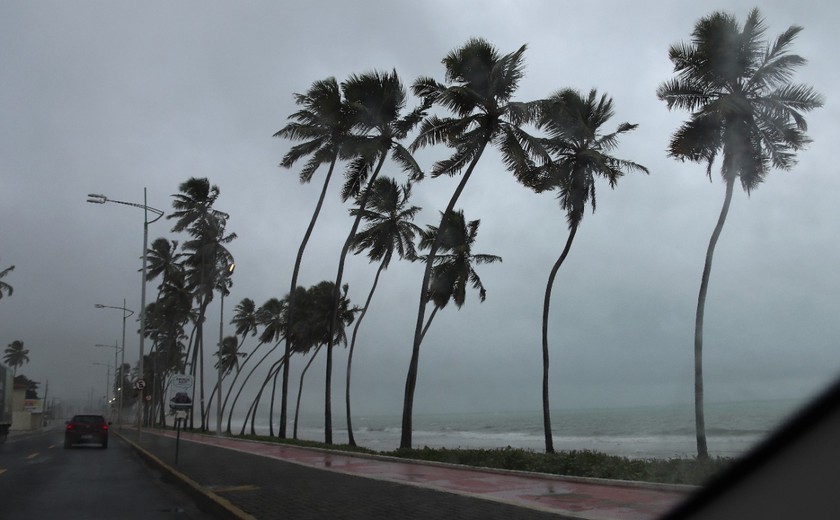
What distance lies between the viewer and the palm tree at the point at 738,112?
56.7 ft

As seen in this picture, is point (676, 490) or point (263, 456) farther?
point (263, 456)

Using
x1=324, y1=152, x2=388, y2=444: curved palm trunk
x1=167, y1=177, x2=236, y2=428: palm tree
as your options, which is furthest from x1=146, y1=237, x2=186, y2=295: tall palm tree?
x1=324, y1=152, x2=388, y2=444: curved palm trunk

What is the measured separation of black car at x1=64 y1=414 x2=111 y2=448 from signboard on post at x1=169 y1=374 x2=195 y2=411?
15709 millimetres

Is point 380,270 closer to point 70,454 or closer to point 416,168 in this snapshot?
point 416,168

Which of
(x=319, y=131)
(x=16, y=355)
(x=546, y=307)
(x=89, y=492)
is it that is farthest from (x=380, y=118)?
(x=16, y=355)

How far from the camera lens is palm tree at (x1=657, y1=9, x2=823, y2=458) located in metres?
17.3

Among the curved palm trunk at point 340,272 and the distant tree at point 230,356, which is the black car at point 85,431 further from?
the distant tree at point 230,356

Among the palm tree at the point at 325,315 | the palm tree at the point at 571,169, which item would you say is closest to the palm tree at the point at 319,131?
the palm tree at the point at 571,169

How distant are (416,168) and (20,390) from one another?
243ft

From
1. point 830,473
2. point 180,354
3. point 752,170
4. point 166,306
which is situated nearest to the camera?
point 830,473

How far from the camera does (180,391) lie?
18875mm

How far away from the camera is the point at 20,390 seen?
79938mm

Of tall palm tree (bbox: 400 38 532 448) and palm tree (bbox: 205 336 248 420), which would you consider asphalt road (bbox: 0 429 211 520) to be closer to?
tall palm tree (bbox: 400 38 532 448)

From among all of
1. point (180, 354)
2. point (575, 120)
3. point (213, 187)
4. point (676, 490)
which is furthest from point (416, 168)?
point (180, 354)
